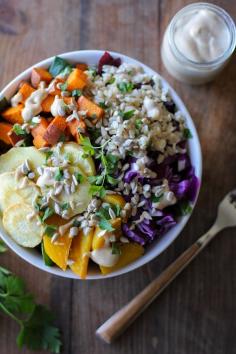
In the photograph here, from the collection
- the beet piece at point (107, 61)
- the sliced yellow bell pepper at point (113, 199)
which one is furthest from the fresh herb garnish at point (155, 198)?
the beet piece at point (107, 61)

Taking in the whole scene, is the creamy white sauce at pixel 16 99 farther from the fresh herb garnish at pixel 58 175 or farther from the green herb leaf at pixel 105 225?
the green herb leaf at pixel 105 225

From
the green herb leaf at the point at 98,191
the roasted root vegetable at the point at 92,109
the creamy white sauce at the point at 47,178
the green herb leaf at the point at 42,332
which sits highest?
the roasted root vegetable at the point at 92,109

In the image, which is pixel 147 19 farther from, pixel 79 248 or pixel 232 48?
pixel 79 248

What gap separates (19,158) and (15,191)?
91 millimetres

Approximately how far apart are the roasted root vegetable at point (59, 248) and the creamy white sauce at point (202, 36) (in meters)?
0.68

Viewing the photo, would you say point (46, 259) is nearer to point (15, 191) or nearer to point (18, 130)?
point (15, 191)

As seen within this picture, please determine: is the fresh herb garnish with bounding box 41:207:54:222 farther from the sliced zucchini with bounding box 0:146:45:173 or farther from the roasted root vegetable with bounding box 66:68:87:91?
the roasted root vegetable with bounding box 66:68:87:91

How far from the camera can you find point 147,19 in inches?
59.7

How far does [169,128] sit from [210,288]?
531 mm

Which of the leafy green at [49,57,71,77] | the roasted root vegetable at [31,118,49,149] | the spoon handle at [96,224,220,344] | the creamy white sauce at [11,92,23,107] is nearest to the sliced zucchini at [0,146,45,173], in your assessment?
the roasted root vegetable at [31,118,49,149]

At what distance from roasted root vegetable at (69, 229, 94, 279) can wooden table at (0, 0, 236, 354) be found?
26 centimetres

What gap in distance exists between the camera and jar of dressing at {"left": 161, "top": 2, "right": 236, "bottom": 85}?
1.40m

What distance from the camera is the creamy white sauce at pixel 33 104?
1.21 meters

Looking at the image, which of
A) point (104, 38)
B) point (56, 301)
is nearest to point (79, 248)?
point (56, 301)
